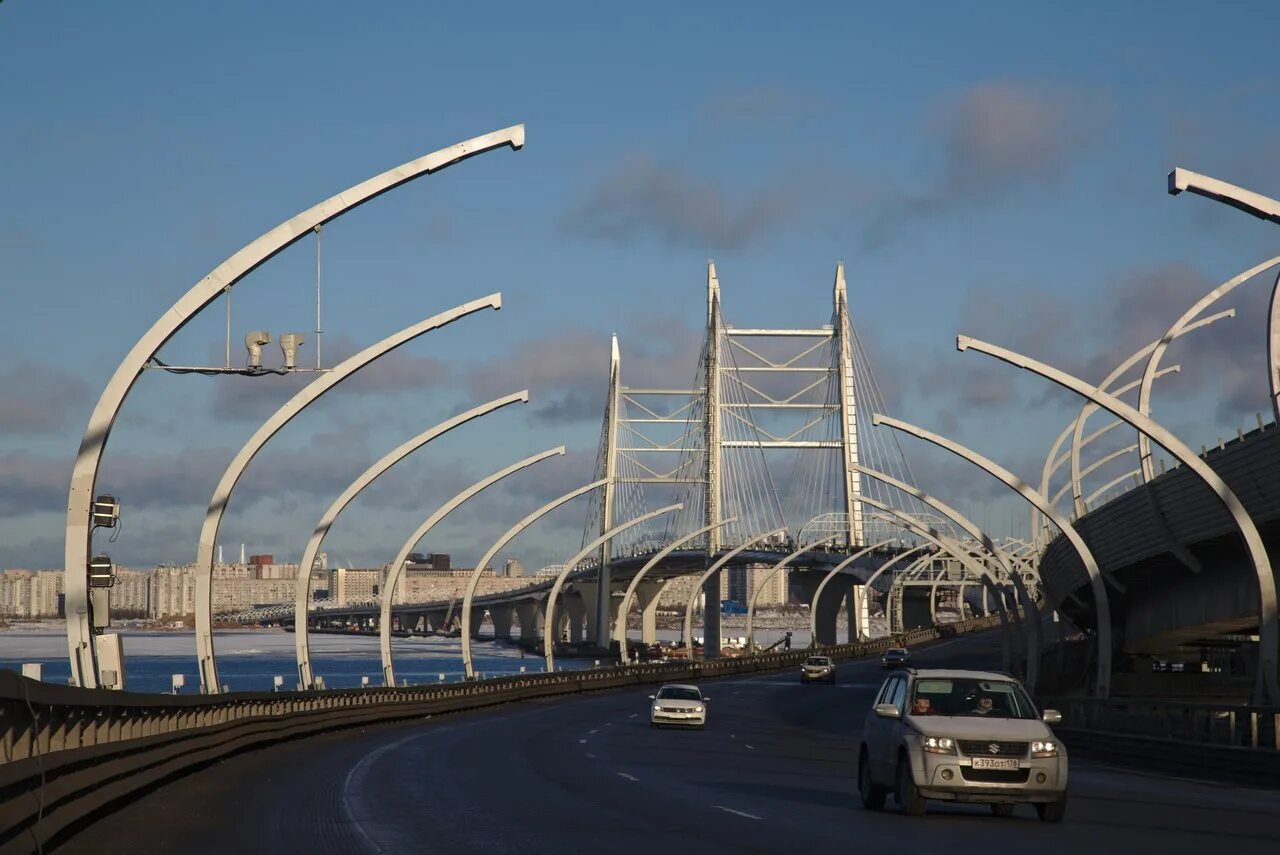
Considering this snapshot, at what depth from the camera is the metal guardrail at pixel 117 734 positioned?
1456 cm

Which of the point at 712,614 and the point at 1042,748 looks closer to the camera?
the point at 1042,748

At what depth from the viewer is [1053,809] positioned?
1917cm

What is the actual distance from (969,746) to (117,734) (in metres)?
9.58

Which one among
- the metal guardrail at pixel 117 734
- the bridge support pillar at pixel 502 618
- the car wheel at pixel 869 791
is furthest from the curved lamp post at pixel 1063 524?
the bridge support pillar at pixel 502 618

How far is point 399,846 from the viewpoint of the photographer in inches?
619

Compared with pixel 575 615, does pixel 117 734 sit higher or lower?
higher

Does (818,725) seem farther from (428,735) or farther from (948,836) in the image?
(948,836)

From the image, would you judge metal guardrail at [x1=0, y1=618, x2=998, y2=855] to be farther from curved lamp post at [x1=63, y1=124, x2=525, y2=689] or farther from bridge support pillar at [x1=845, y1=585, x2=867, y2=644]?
bridge support pillar at [x1=845, y1=585, x2=867, y2=644]

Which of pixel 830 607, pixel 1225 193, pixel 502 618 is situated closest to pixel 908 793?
pixel 1225 193

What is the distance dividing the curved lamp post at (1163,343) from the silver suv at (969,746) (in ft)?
49.1

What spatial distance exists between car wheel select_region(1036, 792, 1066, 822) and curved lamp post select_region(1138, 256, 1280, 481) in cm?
1574

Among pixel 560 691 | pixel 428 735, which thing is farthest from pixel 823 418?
pixel 428 735

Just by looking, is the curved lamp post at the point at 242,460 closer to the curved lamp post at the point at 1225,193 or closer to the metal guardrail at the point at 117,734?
the metal guardrail at the point at 117,734

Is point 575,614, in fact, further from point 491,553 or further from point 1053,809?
point 1053,809
